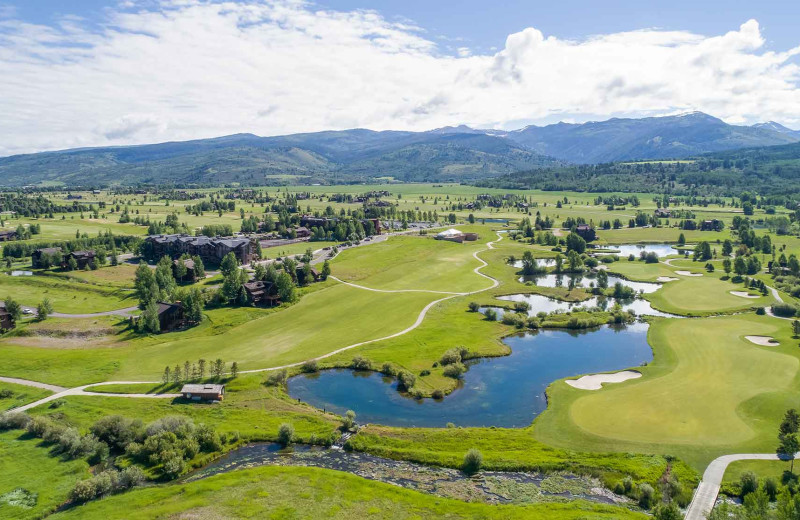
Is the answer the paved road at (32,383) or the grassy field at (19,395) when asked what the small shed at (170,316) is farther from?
the grassy field at (19,395)

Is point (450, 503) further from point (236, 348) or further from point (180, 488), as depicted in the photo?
point (236, 348)

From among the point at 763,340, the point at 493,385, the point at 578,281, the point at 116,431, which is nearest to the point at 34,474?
the point at 116,431

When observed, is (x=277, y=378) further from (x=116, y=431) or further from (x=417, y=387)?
(x=116, y=431)

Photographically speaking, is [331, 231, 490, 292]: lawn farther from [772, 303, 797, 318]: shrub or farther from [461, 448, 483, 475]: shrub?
[461, 448, 483, 475]: shrub

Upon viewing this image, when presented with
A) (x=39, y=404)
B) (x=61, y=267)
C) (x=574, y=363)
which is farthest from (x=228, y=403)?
(x=61, y=267)

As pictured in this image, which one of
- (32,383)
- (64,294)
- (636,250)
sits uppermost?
(636,250)

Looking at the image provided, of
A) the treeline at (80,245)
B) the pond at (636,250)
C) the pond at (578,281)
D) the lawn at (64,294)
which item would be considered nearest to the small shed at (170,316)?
the lawn at (64,294)
